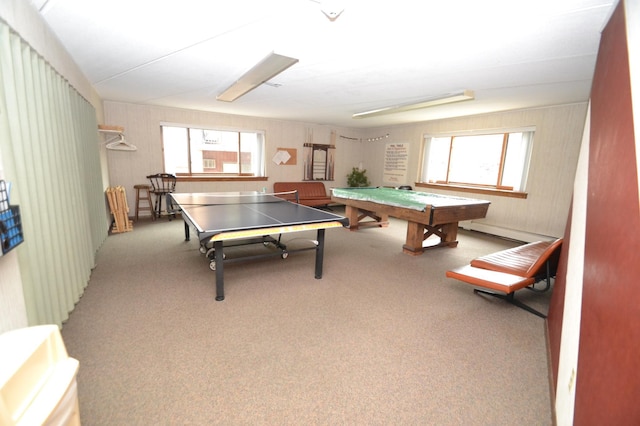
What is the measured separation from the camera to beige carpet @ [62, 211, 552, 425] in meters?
1.58

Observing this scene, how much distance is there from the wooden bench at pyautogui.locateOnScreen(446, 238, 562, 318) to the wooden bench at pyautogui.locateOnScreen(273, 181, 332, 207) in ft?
15.6

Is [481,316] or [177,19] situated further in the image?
[481,316]

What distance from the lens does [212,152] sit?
7.17m

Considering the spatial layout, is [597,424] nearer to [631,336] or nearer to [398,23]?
[631,336]

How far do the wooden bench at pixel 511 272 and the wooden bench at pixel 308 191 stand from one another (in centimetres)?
474

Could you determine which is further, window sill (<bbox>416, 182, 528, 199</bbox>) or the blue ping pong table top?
window sill (<bbox>416, 182, 528, 199</bbox>)

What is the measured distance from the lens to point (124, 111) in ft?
18.8

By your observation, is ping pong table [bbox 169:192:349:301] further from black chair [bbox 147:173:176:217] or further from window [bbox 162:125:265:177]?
window [bbox 162:125:265:177]

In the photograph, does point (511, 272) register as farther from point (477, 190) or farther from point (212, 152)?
point (212, 152)

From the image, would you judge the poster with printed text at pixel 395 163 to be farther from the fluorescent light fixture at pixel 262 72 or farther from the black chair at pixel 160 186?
the black chair at pixel 160 186

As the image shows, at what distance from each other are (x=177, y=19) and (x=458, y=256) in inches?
179

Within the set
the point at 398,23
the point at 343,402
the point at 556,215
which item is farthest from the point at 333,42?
the point at 556,215

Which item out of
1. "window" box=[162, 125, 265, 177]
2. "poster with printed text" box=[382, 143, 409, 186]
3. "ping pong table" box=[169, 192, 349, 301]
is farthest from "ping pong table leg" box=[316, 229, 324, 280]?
"poster with printed text" box=[382, 143, 409, 186]

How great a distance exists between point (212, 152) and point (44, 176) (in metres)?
5.36
